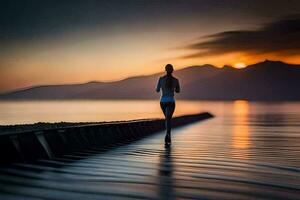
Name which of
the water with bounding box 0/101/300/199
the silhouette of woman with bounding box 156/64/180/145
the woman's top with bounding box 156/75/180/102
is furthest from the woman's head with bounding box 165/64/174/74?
the water with bounding box 0/101/300/199

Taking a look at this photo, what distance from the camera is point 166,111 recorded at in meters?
14.0

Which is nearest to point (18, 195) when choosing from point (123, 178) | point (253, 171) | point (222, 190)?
point (123, 178)

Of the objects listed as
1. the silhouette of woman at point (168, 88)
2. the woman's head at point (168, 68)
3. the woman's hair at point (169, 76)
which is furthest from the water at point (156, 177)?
the woman's head at point (168, 68)

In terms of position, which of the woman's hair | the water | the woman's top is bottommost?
the water

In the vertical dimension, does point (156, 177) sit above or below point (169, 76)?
below

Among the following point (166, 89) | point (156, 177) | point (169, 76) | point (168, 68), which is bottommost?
point (156, 177)

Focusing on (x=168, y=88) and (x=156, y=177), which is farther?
(x=168, y=88)

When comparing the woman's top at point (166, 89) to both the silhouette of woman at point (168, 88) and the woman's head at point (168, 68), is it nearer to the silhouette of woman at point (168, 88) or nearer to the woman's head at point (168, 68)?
the silhouette of woman at point (168, 88)

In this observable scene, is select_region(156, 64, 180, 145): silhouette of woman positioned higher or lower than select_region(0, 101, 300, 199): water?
higher

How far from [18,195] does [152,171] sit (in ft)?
9.33

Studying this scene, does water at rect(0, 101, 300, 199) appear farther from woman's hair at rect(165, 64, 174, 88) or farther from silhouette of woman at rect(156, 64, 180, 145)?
woman's hair at rect(165, 64, 174, 88)

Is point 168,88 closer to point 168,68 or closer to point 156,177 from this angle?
point 168,68

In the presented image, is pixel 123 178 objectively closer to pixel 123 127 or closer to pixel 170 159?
pixel 170 159

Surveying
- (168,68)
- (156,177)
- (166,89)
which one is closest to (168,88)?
(166,89)
